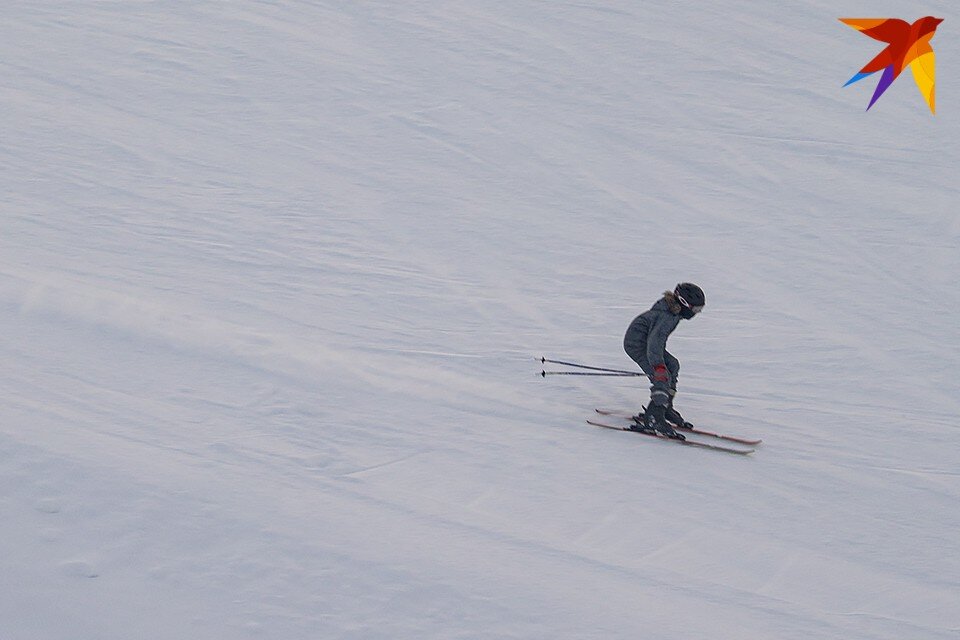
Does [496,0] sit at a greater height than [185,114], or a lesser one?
greater

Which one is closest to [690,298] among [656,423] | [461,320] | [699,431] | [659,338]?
[659,338]

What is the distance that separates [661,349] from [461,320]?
7.55 feet

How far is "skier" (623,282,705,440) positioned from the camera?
717cm

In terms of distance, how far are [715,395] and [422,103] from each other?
6.96 m

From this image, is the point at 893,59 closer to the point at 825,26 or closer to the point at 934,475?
the point at 934,475

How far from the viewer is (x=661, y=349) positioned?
23.6ft

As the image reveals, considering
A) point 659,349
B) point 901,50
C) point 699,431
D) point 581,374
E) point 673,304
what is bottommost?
point 699,431

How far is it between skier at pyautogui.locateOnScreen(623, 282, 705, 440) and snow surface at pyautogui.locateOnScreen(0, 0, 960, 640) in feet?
0.63

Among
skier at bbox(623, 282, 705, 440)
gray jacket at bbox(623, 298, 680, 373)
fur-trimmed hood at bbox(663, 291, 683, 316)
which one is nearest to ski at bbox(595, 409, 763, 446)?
skier at bbox(623, 282, 705, 440)

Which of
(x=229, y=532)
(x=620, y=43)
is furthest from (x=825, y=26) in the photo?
(x=229, y=532)

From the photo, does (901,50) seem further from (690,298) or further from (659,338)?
(659,338)

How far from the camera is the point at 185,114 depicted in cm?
1290

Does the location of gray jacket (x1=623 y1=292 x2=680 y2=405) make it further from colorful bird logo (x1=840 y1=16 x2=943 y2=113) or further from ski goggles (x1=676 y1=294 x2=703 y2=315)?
colorful bird logo (x1=840 y1=16 x2=943 y2=113)

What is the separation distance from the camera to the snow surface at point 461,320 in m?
5.50
